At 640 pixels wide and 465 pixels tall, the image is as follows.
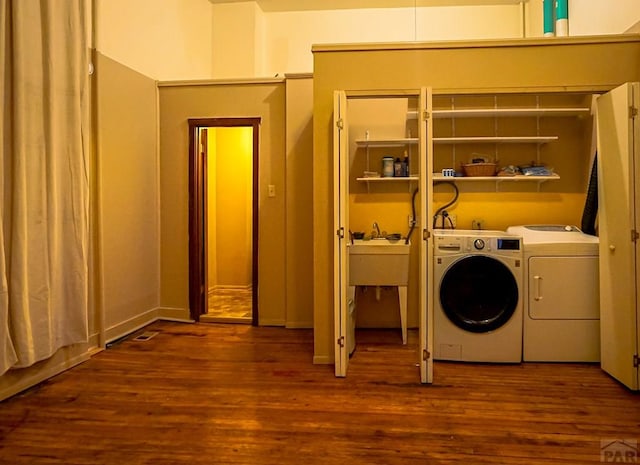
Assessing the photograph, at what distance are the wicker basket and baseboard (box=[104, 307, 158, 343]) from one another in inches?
129

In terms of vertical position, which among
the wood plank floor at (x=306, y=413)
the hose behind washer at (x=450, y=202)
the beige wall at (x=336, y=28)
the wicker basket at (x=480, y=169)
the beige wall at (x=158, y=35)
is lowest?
the wood plank floor at (x=306, y=413)

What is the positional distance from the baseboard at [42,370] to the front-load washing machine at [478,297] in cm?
262

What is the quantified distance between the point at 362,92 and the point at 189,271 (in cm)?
244

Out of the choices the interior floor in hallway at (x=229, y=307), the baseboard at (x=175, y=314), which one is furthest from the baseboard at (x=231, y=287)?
the baseboard at (x=175, y=314)

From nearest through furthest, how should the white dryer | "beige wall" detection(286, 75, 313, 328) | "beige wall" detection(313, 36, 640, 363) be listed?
"beige wall" detection(313, 36, 640, 363) → the white dryer → "beige wall" detection(286, 75, 313, 328)

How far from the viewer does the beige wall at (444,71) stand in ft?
8.80

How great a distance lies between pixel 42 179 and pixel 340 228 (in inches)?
73.5

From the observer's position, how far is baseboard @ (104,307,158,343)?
131 inches

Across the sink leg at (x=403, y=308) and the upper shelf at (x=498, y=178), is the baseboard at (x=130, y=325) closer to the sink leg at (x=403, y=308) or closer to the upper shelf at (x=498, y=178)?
the sink leg at (x=403, y=308)

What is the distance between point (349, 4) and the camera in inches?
195

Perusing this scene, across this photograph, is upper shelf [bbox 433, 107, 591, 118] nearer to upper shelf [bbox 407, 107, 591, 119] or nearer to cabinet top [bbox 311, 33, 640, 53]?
upper shelf [bbox 407, 107, 591, 119]

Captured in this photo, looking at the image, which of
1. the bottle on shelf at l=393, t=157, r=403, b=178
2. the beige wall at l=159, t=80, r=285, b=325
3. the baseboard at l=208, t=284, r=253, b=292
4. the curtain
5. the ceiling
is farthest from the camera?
the baseboard at l=208, t=284, r=253, b=292

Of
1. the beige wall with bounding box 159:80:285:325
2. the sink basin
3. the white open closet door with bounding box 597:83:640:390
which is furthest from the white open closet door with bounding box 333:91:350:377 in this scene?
the white open closet door with bounding box 597:83:640:390

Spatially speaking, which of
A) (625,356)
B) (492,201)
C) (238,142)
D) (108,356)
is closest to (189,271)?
(108,356)
